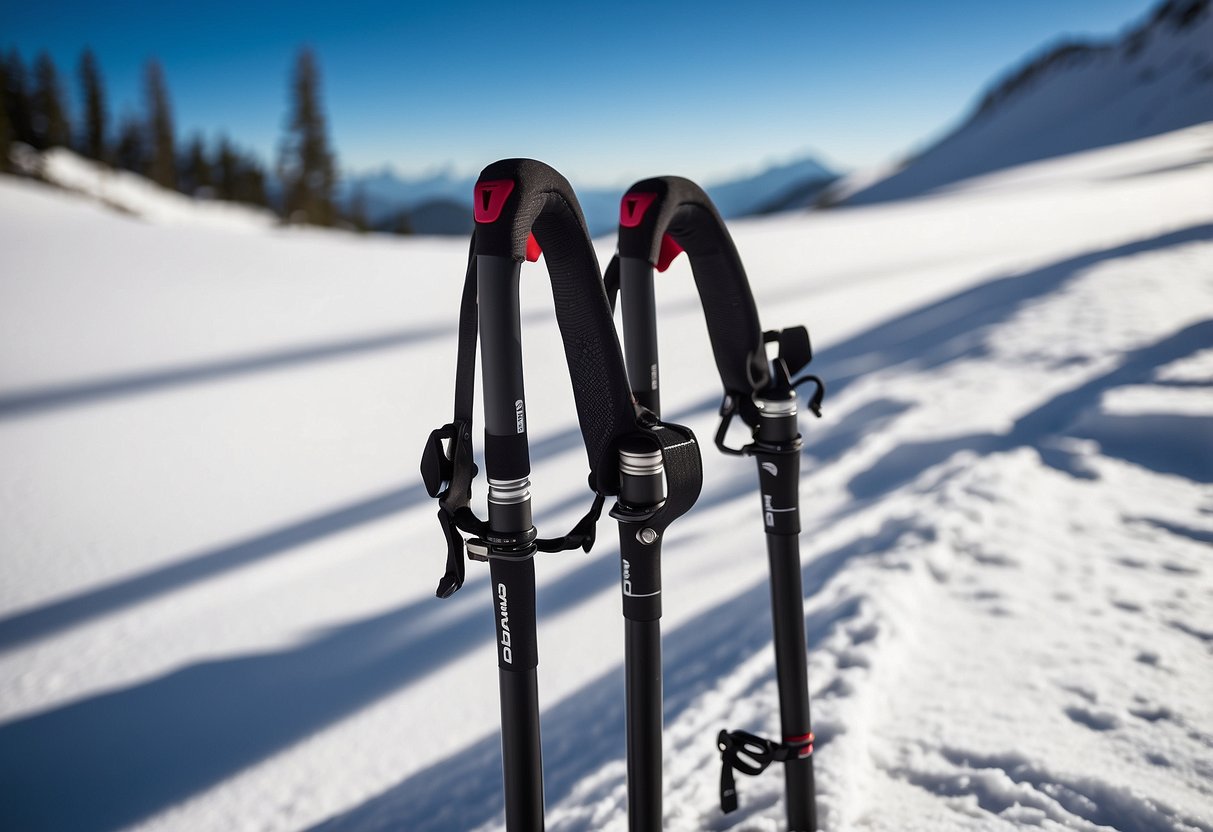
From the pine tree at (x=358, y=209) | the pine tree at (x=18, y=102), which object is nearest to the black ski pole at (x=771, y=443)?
the pine tree at (x=18, y=102)

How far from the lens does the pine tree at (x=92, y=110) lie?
43.6 metres

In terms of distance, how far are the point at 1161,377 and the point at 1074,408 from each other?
1.67 feet

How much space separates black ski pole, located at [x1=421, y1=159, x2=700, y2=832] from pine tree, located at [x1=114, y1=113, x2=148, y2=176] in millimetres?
56614

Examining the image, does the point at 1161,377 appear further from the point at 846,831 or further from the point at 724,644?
the point at 846,831

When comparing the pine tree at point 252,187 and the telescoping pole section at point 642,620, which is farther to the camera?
the pine tree at point 252,187

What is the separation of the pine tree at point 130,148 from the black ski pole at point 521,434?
56614mm

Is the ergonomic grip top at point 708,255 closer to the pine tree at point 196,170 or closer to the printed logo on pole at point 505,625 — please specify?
the printed logo on pole at point 505,625

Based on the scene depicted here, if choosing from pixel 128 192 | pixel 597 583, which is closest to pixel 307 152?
pixel 128 192

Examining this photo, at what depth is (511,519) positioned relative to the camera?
1363 mm

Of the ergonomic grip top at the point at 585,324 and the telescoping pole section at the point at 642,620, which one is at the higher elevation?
the ergonomic grip top at the point at 585,324

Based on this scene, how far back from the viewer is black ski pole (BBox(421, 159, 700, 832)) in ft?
4.31

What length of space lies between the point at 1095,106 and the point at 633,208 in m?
54.2

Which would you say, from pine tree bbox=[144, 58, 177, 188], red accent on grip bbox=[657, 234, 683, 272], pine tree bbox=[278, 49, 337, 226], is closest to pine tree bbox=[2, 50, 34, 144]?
pine tree bbox=[144, 58, 177, 188]

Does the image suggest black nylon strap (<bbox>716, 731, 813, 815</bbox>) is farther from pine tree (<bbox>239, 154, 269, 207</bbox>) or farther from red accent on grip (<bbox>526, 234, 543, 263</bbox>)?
pine tree (<bbox>239, 154, 269, 207</bbox>)
